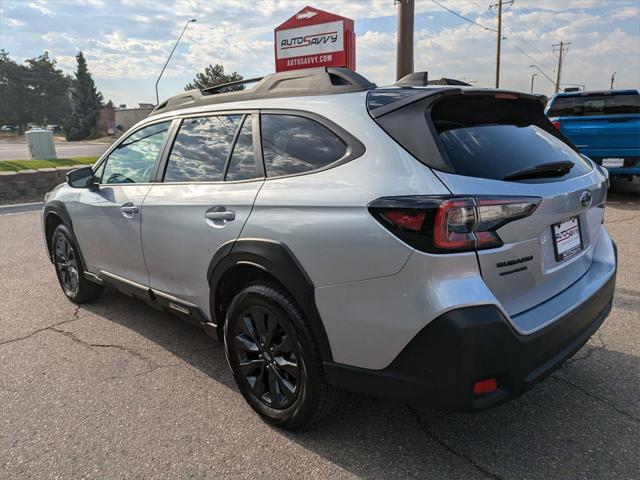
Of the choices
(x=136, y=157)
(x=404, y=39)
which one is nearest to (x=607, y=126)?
(x=404, y=39)

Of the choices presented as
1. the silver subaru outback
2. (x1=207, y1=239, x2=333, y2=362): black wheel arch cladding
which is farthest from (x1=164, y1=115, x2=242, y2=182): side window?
(x1=207, y1=239, x2=333, y2=362): black wheel arch cladding

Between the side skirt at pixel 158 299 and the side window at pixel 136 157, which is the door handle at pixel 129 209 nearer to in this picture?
the side window at pixel 136 157

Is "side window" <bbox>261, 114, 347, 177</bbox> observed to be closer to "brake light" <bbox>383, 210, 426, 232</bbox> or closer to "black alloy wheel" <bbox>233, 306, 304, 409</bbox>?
"brake light" <bbox>383, 210, 426, 232</bbox>

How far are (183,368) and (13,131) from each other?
317 ft

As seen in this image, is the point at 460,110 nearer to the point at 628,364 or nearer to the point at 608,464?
the point at 608,464

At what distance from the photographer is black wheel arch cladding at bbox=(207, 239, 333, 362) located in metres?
2.22

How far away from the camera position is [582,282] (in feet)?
8.09

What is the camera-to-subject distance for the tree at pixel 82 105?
61.6 m

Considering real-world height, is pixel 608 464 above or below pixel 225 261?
below

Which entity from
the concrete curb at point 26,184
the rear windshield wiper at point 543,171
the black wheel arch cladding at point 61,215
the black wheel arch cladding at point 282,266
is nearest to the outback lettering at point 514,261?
the rear windshield wiper at point 543,171

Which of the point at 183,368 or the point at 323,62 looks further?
the point at 323,62

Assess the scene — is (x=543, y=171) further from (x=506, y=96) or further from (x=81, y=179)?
(x=81, y=179)

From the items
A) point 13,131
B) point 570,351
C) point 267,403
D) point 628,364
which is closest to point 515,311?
point 570,351

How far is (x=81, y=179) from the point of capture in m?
3.99
